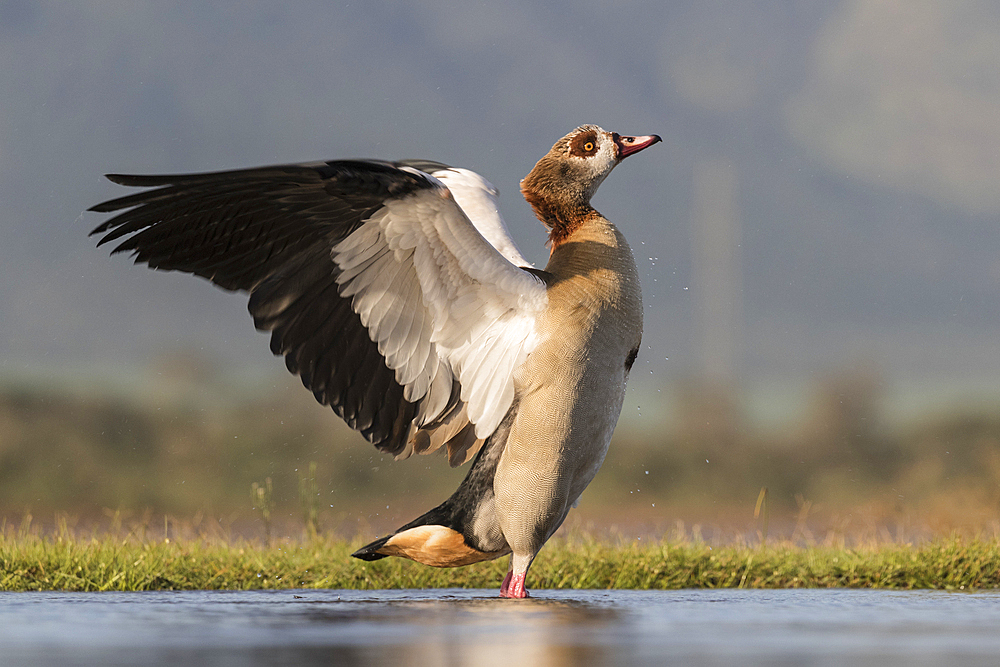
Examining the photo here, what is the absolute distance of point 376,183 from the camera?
16.4 feet

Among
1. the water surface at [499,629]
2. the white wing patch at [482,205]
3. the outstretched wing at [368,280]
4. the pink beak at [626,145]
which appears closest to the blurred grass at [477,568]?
the water surface at [499,629]

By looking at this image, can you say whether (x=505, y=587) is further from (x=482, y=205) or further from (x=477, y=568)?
(x=482, y=205)

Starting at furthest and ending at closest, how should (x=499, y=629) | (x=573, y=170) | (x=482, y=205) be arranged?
(x=482, y=205), (x=573, y=170), (x=499, y=629)

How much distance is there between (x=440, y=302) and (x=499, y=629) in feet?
6.29

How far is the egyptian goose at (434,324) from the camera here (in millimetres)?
5281

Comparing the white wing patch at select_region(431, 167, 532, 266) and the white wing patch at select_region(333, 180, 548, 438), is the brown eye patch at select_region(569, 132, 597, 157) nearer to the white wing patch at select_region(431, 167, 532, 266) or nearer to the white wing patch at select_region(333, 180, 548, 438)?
the white wing patch at select_region(431, 167, 532, 266)

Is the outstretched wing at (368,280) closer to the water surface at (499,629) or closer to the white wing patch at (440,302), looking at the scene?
the white wing patch at (440,302)

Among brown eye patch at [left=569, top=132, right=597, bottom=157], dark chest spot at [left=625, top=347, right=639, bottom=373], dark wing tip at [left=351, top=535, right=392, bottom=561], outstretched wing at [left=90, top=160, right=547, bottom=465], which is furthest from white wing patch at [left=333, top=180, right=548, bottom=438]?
brown eye patch at [left=569, top=132, right=597, bottom=157]

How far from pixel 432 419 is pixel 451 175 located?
178 centimetres

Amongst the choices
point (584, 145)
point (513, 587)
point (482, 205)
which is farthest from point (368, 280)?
point (513, 587)

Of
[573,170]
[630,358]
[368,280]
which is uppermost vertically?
[573,170]

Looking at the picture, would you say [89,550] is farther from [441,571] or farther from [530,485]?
[530,485]

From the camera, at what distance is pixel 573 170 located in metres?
6.28

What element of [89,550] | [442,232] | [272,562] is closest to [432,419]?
[442,232]
